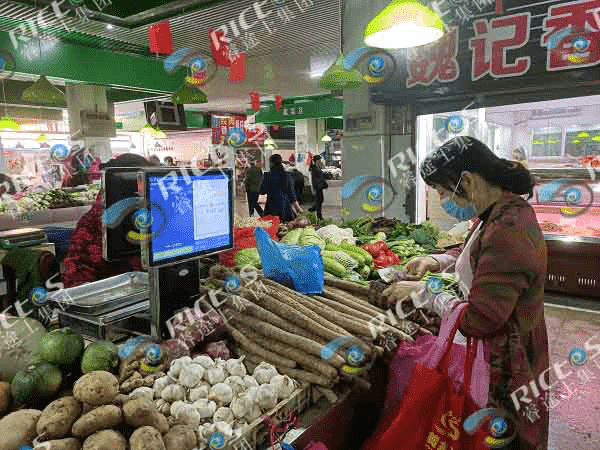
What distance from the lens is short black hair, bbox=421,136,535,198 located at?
1.58 metres

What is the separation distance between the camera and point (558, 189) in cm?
561

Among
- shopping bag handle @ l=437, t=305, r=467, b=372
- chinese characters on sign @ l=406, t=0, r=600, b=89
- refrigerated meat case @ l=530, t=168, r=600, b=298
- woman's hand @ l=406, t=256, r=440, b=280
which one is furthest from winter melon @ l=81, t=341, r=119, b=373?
refrigerated meat case @ l=530, t=168, r=600, b=298

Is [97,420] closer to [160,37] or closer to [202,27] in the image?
[160,37]

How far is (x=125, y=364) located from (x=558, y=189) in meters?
5.75

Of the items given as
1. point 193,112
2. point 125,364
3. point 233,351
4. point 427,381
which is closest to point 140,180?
point 125,364

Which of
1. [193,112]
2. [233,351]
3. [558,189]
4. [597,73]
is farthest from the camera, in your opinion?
[193,112]

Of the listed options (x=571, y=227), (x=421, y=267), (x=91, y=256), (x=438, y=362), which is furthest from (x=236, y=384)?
(x=571, y=227)

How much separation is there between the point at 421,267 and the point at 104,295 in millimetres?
1551

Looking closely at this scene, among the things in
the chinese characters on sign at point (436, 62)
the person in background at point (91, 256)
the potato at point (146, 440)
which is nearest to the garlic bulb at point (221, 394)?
the potato at point (146, 440)

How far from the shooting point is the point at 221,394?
1376 mm

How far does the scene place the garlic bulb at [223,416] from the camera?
1312mm

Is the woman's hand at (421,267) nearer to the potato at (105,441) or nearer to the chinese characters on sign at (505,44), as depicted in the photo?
the potato at (105,441)

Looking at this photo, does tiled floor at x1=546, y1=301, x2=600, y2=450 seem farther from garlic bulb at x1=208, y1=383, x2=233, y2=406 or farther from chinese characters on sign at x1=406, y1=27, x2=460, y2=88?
chinese characters on sign at x1=406, y1=27, x2=460, y2=88

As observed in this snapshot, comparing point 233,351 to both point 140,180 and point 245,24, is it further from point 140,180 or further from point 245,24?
point 245,24
